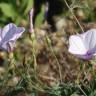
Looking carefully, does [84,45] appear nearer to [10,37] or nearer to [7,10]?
[10,37]

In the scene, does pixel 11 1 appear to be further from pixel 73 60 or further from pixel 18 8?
pixel 73 60

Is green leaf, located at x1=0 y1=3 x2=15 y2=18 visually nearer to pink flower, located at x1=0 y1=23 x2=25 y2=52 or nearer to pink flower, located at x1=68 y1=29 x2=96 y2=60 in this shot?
pink flower, located at x1=0 y1=23 x2=25 y2=52

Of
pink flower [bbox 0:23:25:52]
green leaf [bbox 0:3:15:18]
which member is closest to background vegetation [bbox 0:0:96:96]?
green leaf [bbox 0:3:15:18]

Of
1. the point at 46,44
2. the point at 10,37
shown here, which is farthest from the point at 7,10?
the point at 10,37

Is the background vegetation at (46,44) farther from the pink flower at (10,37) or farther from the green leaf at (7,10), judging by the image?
the pink flower at (10,37)

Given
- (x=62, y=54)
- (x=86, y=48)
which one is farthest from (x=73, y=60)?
(x=86, y=48)

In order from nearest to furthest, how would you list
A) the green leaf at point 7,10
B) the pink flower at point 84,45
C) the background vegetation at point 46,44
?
the pink flower at point 84,45, the background vegetation at point 46,44, the green leaf at point 7,10

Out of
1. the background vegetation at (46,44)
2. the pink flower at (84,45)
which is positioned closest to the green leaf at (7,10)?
the background vegetation at (46,44)
